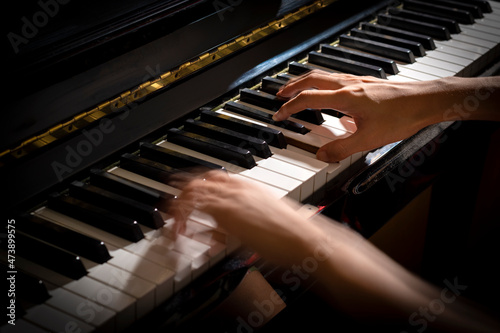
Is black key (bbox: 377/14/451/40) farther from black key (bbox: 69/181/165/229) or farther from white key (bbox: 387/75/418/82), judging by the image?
black key (bbox: 69/181/165/229)

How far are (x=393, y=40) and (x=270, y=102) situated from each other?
0.65 metres

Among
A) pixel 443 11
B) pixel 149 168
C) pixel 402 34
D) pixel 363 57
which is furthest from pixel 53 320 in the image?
pixel 443 11

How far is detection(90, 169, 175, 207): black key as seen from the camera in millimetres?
1351

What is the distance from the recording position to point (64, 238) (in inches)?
48.5

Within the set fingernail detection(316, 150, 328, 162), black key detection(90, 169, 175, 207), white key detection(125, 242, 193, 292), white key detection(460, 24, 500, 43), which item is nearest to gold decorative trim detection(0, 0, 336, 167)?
black key detection(90, 169, 175, 207)

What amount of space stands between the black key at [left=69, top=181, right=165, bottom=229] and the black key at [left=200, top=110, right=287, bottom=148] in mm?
420

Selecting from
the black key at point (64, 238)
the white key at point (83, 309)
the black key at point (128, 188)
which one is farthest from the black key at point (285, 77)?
the white key at point (83, 309)

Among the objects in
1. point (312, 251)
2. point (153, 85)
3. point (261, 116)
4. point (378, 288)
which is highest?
point (153, 85)

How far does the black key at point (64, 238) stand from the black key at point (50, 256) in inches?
1.1

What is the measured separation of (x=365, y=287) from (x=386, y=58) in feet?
3.63

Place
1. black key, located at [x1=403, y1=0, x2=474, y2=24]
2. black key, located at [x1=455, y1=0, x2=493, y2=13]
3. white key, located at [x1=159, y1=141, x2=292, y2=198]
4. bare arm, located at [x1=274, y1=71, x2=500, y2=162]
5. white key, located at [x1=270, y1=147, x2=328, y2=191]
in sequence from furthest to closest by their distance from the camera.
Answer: black key, located at [x1=455, y1=0, x2=493, y2=13], black key, located at [x1=403, y1=0, x2=474, y2=24], bare arm, located at [x1=274, y1=71, x2=500, y2=162], white key, located at [x1=270, y1=147, x2=328, y2=191], white key, located at [x1=159, y1=141, x2=292, y2=198]

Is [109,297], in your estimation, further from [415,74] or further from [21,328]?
[415,74]

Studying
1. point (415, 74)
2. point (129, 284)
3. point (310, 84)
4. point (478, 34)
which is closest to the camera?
point (129, 284)

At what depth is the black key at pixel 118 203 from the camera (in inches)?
50.9
